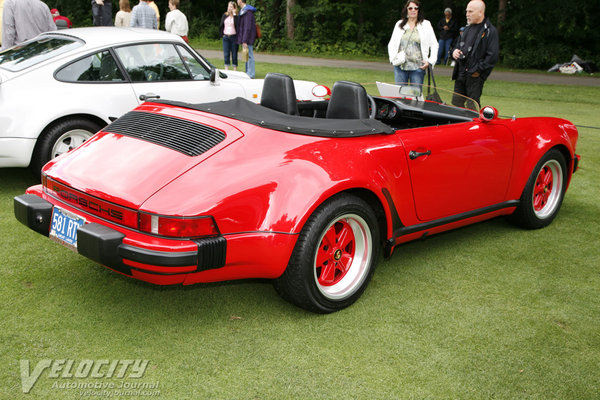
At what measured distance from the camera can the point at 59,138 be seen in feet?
16.9

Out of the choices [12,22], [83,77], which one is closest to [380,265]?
[83,77]

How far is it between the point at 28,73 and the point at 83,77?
48 centimetres

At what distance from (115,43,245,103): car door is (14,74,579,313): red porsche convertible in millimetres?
2124

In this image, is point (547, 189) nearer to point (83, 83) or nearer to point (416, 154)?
point (416, 154)

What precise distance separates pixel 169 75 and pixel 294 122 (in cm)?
308

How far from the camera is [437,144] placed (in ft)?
12.2

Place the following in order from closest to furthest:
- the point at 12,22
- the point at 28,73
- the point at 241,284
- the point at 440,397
A: the point at 440,397 < the point at 241,284 < the point at 28,73 < the point at 12,22

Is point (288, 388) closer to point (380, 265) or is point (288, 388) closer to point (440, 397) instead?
point (440, 397)

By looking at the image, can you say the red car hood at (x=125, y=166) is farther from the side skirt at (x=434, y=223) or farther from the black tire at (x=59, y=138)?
the black tire at (x=59, y=138)

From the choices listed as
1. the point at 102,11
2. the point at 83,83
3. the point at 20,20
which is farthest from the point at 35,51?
the point at 102,11

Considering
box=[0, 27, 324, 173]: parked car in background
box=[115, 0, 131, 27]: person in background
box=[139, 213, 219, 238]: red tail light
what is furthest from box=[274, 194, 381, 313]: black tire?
box=[115, 0, 131, 27]: person in background

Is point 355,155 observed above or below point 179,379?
above

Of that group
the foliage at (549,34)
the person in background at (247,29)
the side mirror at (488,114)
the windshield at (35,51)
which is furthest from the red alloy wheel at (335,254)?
the foliage at (549,34)

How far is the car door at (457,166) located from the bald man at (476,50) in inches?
120
